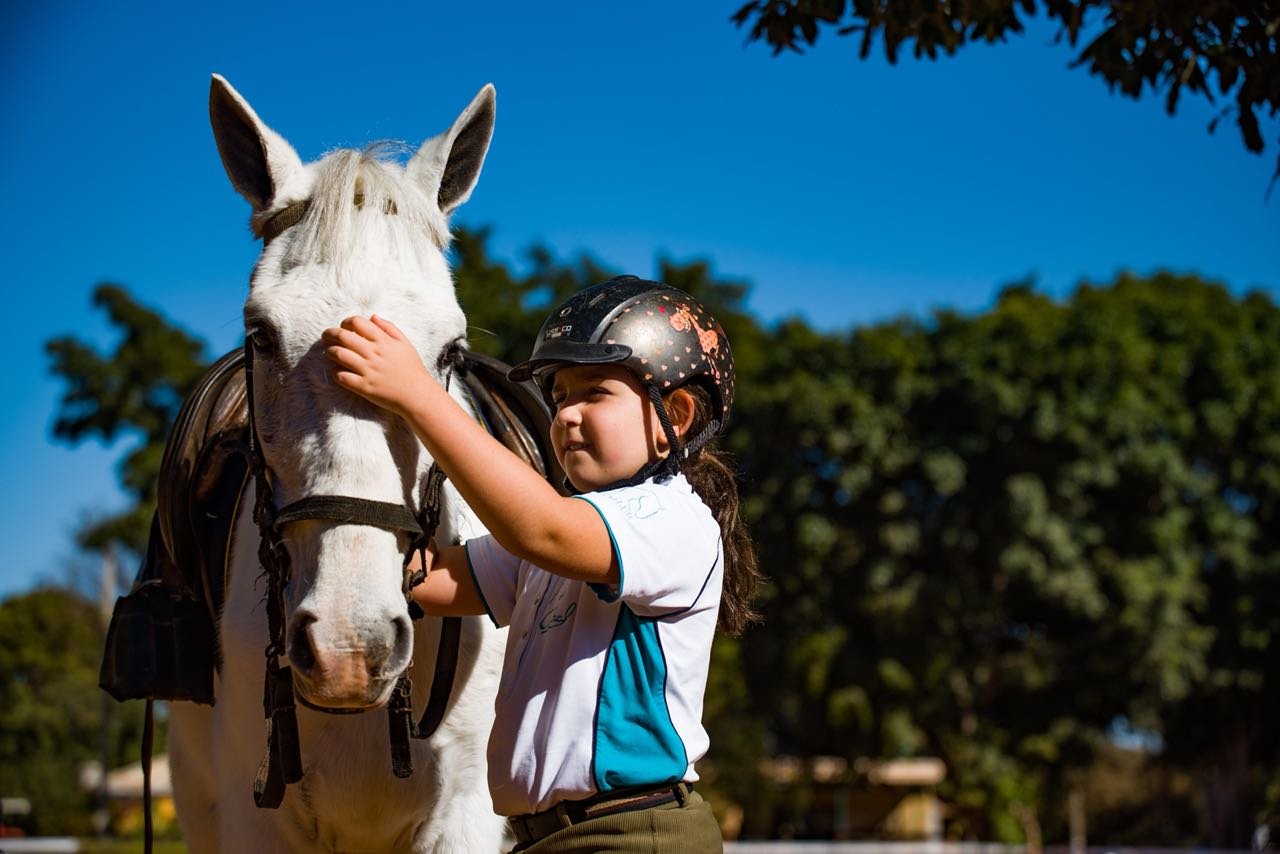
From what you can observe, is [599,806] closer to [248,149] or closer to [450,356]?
[450,356]

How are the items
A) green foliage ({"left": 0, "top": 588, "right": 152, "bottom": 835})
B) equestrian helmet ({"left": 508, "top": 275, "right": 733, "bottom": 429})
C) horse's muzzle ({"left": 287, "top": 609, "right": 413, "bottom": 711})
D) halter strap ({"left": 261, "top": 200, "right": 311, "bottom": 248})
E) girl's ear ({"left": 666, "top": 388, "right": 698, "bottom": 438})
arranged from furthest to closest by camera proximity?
green foliage ({"left": 0, "top": 588, "right": 152, "bottom": 835}), halter strap ({"left": 261, "top": 200, "right": 311, "bottom": 248}), girl's ear ({"left": 666, "top": 388, "right": 698, "bottom": 438}), equestrian helmet ({"left": 508, "top": 275, "right": 733, "bottom": 429}), horse's muzzle ({"left": 287, "top": 609, "right": 413, "bottom": 711})

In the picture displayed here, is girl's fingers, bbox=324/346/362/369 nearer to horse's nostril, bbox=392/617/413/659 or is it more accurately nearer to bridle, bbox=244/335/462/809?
bridle, bbox=244/335/462/809

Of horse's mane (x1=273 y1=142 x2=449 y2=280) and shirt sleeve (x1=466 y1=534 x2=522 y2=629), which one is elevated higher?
horse's mane (x1=273 y1=142 x2=449 y2=280)

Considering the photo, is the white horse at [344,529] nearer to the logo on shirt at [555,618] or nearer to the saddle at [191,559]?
the saddle at [191,559]

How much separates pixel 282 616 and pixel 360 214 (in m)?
0.90

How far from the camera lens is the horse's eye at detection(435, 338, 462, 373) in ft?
8.80

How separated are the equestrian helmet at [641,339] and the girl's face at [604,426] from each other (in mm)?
41

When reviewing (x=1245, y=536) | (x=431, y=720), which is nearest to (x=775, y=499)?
(x=1245, y=536)

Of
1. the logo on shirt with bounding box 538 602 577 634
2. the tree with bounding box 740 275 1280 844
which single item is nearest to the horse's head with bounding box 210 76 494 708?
the logo on shirt with bounding box 538 602 577 634

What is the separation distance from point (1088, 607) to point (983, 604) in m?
2.34

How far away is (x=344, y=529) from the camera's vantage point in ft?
7.57

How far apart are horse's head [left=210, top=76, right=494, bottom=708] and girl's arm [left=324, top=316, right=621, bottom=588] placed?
121 mm

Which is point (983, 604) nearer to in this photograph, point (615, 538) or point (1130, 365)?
point (1130, 365)

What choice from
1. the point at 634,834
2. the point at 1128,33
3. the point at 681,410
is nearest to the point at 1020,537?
the point at 1128,33
